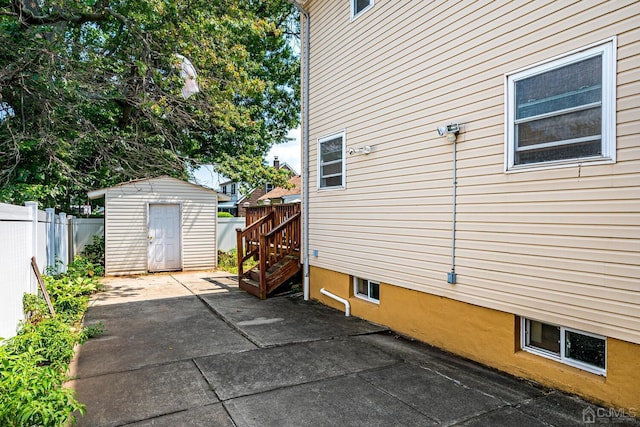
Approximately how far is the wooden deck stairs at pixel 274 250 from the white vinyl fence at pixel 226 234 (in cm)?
418

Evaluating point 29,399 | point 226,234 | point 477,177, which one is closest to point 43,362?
point 29,399

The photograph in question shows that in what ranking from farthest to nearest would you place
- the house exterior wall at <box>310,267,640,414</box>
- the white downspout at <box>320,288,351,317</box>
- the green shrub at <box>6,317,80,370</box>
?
the white downspout at <box>320,288,351,317</box> → the green shrub at <box>6,317,80,370</box> → the house exterior wall at <box>310,267,640,414</box>

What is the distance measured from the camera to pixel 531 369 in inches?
137

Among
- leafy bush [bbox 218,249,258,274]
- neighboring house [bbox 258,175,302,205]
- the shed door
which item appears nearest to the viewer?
the shed door

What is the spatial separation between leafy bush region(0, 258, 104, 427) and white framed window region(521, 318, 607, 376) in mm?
3805

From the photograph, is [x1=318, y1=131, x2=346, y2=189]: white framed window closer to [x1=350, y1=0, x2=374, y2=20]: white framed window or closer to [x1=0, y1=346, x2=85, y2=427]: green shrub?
[x1=350, y1=0, x2=374, y2=20]: white framed window

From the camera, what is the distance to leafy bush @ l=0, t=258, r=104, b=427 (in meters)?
2.24

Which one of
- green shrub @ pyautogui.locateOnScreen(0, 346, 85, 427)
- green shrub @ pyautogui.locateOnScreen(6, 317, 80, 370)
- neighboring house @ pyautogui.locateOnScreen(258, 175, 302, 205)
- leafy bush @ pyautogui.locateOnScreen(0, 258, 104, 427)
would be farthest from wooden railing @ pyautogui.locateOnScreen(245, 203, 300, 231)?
neighboring house @ pyautogui.locateOnScreen(258, 175, 302, 205)

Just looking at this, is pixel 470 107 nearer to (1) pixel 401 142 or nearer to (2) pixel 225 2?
(1) pixel 401 142

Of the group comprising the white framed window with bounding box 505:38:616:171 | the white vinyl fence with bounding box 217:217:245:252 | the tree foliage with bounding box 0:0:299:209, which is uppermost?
the tree foliage with bounding box 0:0:299:209

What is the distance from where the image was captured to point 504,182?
145 inches

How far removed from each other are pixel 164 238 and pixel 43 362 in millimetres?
7540

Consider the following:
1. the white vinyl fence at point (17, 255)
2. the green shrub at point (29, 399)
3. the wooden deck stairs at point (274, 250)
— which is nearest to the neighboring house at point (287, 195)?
the wooden deck stairs at point (274, 250)

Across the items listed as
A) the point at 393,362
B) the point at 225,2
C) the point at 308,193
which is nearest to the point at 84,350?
the point at 393,362
